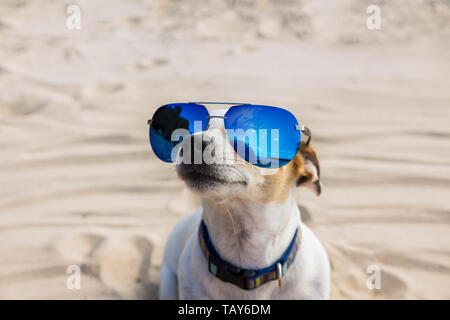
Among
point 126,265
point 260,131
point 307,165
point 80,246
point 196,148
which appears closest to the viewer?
point 196,148

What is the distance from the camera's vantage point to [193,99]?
5.00 meters

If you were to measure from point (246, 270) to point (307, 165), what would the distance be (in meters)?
0.56

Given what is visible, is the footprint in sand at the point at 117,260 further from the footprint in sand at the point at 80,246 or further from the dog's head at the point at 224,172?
the dog's head at the point at 224,172

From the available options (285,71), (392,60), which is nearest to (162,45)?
(285,71)

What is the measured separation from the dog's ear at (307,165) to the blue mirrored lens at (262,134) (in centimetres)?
13

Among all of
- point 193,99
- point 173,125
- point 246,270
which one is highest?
point 193,99

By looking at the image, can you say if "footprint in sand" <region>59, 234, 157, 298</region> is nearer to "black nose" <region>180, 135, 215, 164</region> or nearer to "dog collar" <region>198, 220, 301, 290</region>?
"dog collar" <region>198, 220, 301, 290</region>

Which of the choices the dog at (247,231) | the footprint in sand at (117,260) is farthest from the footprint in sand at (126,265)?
the dog at (247,231)

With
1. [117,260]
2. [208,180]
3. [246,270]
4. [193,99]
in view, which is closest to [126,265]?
[117,260]

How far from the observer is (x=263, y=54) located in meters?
6.20

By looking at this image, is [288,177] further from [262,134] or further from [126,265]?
[126,265]

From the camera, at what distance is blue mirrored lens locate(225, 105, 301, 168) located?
1.89 m

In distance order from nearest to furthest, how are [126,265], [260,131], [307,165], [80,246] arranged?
1. [260,131]
2. [307,165]
3. [126,265]
4. [80,246]

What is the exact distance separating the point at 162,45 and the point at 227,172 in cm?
520
